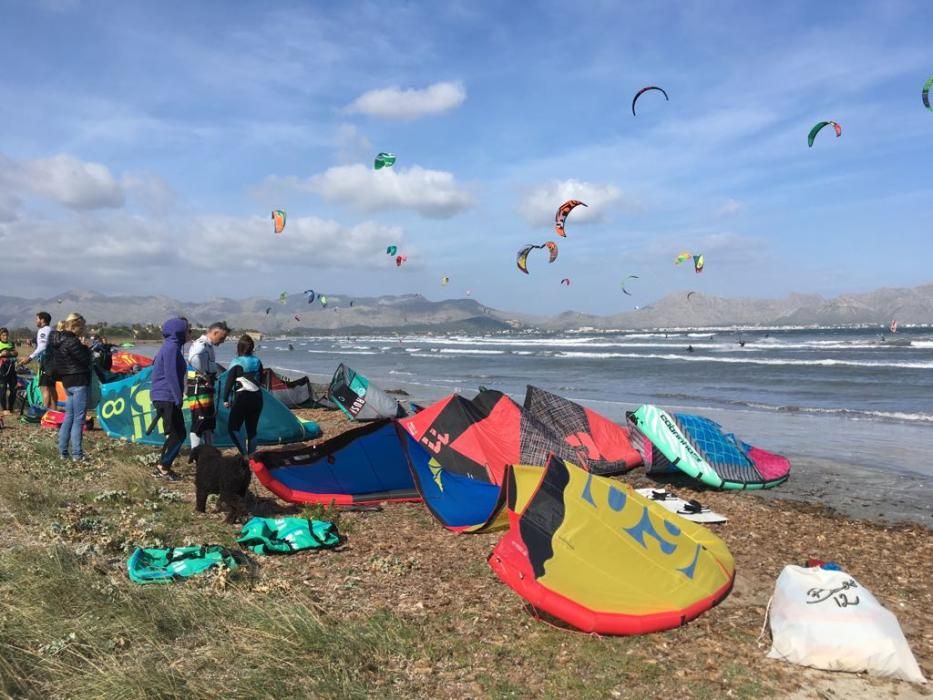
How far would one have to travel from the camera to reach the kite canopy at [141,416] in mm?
9352

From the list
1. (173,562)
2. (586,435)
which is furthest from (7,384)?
(586,435)

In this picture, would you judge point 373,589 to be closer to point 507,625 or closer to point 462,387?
point 507,625

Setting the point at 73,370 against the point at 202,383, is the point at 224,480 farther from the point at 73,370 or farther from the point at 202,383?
the point at 73,370

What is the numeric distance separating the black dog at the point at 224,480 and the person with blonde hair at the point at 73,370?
2.39 metres

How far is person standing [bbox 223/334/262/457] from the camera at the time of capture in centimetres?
744

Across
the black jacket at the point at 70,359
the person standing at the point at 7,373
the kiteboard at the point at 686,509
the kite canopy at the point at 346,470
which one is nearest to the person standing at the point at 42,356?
the person standing at the point at 7,373

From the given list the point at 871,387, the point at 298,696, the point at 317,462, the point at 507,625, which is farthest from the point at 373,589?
the point at 871,387

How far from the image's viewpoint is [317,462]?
6562mm

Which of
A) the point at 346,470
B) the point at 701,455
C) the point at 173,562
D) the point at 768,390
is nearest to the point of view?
the point at 173,562

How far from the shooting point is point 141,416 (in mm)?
9430

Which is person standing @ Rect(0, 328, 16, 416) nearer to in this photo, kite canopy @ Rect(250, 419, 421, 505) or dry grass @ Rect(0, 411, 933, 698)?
dry grass @ Rect(0, 411, 933, 698)

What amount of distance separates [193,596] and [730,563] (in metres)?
3.57

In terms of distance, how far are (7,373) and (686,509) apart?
36.6 ft

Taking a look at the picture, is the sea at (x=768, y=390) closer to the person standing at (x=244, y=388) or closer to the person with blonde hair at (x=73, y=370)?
the person standing at (x=244, y=388)
